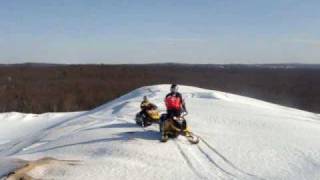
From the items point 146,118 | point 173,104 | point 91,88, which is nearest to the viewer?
point 173,104

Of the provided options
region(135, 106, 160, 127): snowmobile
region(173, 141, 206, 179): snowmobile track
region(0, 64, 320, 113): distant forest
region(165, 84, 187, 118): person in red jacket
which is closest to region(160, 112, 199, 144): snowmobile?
region(165, 84, 187, 118): person in red jacket

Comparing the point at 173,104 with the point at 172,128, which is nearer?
the point at 172,128

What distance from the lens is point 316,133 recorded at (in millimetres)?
22422

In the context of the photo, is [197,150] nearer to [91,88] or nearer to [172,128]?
[172,128]

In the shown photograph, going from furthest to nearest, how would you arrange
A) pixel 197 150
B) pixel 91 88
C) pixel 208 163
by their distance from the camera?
pixel 91 88
pixel 197 150
pixel 208 163

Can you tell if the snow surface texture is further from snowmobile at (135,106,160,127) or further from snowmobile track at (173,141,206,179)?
snowmobile at (135,106,160,127)

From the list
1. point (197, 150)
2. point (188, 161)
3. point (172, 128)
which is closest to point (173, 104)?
point (172, 128)

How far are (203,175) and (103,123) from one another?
9.74 m

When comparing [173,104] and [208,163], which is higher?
[173,104]

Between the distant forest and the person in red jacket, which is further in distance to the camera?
the distant forest

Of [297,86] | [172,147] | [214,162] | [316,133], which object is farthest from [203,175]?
[297,86]

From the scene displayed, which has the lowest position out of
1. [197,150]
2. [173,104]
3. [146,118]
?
[197,150]

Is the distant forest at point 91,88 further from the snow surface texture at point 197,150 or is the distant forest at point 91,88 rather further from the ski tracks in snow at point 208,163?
the ski tracks in snow at point 208,163

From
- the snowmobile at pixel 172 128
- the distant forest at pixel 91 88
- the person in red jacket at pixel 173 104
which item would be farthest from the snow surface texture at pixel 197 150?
the distant forest at pixel 91 88
